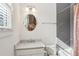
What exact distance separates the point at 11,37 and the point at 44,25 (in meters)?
0.35

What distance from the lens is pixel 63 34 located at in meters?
1.33

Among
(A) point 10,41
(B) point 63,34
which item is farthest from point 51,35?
(A) point 10,41

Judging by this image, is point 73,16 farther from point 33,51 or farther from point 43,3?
point 33,51

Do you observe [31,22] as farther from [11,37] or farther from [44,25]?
[11,37]

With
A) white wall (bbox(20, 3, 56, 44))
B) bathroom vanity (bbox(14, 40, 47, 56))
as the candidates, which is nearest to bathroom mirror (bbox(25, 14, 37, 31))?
white wall (bbox(20, 3, 56, 44))

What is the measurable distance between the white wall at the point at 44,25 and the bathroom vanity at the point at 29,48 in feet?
0.17

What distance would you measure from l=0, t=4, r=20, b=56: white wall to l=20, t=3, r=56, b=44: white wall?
A: 0.05 meters

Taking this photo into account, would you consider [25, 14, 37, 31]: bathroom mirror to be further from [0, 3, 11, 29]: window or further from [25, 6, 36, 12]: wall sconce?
[0, 3, 11, 29]: window

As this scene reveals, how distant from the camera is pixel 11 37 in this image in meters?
1.30

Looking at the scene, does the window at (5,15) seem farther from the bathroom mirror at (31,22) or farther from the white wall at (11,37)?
the bathroom mirror at (31,22)

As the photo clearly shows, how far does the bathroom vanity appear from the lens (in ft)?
4.31

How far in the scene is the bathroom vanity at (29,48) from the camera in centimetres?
131

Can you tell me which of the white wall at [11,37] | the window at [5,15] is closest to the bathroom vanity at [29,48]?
the white wall at [11,37]

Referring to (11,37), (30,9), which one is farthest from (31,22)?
(11,37)
